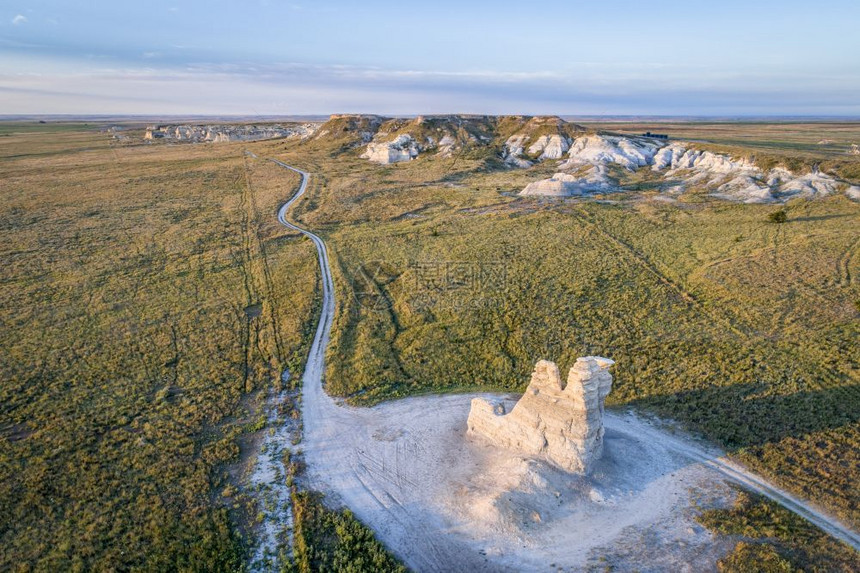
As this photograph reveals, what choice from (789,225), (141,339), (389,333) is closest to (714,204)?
(789,225)

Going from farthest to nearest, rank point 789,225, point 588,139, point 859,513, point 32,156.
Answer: point 32,156, point 588,139, point 789,225, point 859,513

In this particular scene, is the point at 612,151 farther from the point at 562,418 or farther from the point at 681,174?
the point at 562,418

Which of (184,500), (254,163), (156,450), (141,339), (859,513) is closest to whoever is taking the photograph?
(859,513)

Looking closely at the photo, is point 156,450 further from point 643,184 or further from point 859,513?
point 643,184

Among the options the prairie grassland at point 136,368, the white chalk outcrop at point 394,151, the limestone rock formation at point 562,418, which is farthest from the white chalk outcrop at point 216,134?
the limestone rock formation at point 562,418

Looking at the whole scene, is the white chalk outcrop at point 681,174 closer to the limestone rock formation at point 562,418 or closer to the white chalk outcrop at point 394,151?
the white chalk outcrop at point 394,151

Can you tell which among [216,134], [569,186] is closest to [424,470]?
[569,186]

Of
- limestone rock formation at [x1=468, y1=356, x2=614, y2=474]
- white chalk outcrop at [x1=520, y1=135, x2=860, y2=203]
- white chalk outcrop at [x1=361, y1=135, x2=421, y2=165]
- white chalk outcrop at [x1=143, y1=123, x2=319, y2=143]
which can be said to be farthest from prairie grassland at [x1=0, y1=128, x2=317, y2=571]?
white chalk outcrop at [x1=143, y1=123, x2=319, y2=143]
